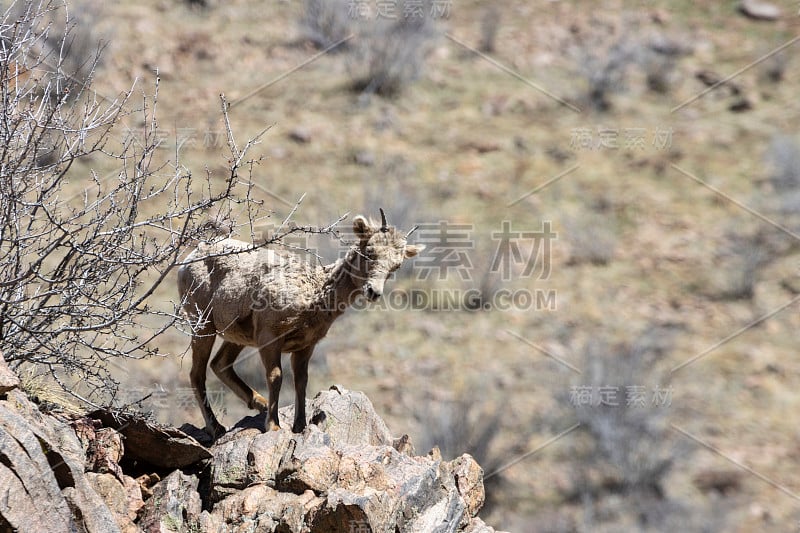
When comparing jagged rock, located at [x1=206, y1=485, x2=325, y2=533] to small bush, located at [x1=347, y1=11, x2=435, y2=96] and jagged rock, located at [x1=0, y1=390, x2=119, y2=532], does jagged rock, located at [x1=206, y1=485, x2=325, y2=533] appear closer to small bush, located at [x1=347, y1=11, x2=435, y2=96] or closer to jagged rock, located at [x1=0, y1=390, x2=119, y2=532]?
jagged rock, located at [x1=0, y1=390, x2=119, y2=532]

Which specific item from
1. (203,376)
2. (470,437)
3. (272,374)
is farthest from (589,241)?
(272,374)

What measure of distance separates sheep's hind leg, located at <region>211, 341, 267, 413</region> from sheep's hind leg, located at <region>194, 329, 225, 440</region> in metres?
0.19

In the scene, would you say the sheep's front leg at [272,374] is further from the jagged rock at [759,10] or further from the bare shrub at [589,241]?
the jagged rock at [759,10]

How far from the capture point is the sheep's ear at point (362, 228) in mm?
7762

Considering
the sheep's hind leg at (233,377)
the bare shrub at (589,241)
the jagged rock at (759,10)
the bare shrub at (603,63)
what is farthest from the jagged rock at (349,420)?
the jagged rock at (759,10)

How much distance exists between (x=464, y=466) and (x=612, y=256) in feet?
33.1

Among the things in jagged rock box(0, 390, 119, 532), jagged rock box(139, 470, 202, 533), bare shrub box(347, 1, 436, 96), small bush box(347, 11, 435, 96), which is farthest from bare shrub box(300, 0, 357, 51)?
jagged rock box(0, 390, 119, 532)

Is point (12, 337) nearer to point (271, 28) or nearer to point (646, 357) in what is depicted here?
point (646, 357)

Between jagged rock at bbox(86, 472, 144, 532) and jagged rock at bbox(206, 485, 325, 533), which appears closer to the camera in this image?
jagged rock at bbox(86, 472, 144, 532)

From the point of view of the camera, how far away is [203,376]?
8.44 metres

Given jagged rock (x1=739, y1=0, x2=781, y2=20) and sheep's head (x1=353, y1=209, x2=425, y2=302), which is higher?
sheep's head (x1=353, y1=209, x2=425, y2=302)

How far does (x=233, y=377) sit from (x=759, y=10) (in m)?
18.0

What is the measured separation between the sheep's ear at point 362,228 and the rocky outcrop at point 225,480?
1493 mm

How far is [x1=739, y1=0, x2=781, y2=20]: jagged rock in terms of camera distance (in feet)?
73.3
